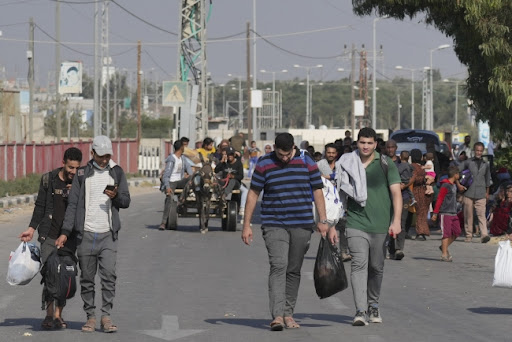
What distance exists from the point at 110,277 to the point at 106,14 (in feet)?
169

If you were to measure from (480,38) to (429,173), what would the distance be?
2843 mm

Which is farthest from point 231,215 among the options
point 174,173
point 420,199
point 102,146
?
point 102,146

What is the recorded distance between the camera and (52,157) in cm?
4488

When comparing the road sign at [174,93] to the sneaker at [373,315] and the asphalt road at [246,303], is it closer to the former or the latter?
the asphalt road at [246,303]

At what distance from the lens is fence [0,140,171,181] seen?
130ft

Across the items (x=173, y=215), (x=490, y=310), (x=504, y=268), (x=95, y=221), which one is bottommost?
(x=490, y=310)

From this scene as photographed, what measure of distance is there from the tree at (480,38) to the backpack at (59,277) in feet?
45.8

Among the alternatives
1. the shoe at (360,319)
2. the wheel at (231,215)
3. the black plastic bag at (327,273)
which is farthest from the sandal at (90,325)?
the wheel at (231,215)

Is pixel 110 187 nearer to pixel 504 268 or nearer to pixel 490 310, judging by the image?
pixel 504 268

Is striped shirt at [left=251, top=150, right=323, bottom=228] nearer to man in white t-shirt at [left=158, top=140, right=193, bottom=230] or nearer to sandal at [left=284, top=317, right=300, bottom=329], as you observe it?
sandal at [left=284, top=317, right=300, bottom=329]

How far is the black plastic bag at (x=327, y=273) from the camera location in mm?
11531

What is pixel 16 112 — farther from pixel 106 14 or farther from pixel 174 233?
pixel 174 233

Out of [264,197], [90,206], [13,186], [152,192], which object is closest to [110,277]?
[90,206]

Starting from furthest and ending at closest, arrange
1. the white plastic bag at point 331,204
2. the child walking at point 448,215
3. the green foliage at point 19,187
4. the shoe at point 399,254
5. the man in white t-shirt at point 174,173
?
the green foliage at point 19,187, the man in white t-shirt at point 174,173, the child walking at point 448,215, the shoe at point 399,254, the white plastic bag at point 331,204
